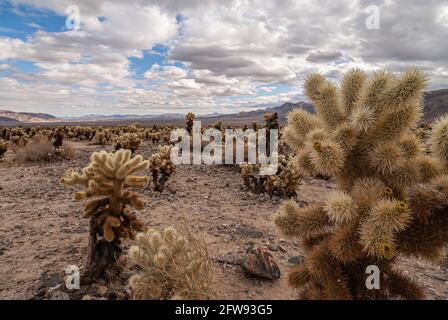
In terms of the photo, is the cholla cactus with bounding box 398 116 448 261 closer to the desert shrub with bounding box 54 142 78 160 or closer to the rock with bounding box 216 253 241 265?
the rock with bounding box 216 253 241 265

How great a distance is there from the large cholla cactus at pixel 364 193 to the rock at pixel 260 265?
0.88 m

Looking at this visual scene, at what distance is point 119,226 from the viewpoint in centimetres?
334

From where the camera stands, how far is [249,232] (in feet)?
Result: 17.9

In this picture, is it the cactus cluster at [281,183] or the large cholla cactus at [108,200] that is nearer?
the large cholla cactus at [108,200]

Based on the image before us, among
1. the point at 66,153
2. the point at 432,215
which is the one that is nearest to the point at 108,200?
the point at 432,215

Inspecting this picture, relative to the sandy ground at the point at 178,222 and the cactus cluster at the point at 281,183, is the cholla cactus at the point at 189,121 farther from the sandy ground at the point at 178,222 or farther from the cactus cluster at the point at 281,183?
the cactus cluster at the point at 281,183

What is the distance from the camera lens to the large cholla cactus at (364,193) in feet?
8.55

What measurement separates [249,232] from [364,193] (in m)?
2.96

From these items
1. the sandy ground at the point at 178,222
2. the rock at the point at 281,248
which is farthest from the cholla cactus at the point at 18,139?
the rock at the point at 281,248

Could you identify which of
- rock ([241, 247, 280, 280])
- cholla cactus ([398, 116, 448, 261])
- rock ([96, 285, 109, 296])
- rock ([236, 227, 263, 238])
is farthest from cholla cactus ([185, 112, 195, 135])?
cholla cactus ([398, 116, 448, 261])

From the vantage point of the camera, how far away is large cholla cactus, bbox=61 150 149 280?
3.17 metres

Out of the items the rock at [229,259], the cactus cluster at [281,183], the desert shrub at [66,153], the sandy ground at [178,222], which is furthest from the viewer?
the desert shrub at [66,153]

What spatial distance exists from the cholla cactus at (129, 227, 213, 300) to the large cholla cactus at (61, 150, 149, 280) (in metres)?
0.26

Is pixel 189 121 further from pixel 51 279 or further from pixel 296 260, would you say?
pixel 51 279
